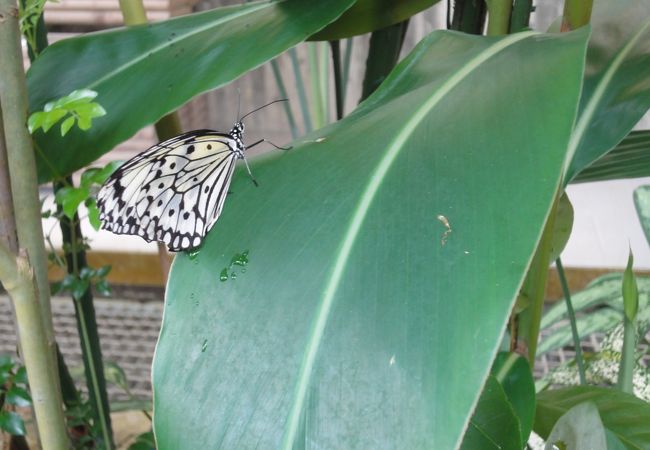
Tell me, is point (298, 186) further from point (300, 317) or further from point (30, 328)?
point (30, 328)

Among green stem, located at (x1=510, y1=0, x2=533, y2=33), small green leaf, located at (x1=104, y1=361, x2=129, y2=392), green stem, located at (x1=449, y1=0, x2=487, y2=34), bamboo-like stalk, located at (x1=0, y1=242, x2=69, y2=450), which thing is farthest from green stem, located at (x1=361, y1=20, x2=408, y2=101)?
small green leaf, located at (x1=104, y1=361, x2=129, y2=392)

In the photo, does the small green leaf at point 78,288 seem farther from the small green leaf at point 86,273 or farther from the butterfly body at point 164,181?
the butterfly body at point 164,181

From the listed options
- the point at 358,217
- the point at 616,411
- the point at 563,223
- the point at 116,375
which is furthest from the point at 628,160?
the point at 116,375

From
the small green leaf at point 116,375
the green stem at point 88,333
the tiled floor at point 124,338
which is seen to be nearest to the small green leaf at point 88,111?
the green stem at point 88,333

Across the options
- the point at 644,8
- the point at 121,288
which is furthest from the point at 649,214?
the point at 121,288

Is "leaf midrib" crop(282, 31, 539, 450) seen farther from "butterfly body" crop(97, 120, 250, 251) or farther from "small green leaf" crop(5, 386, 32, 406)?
"small green leaf" crop(5, 386, 32, 406)
